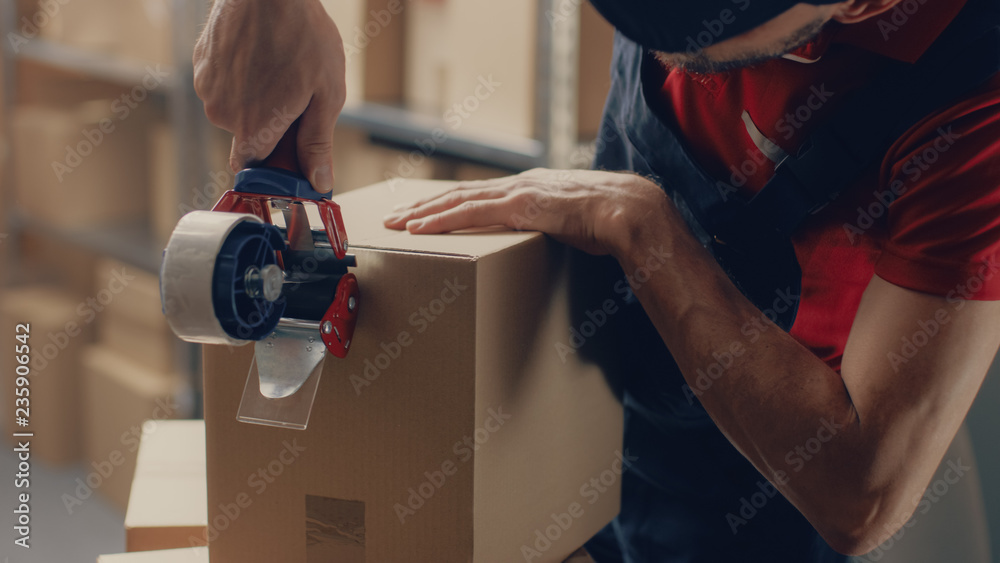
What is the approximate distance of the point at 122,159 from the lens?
8.97 ft

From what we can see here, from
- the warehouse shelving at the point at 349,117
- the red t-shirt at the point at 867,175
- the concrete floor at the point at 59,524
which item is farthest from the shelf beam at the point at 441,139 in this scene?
the concrete floor at the point at 59,524

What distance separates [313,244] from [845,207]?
0.46m

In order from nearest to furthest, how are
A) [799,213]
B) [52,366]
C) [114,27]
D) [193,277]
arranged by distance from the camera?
[193,277], [799,213], [114,27], [52,366]

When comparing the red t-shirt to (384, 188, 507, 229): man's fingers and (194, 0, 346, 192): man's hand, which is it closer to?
(384, 188, 507, 229): man's fingers

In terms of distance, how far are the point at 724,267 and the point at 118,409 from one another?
6.72ft

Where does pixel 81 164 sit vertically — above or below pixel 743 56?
below

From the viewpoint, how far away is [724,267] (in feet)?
2.99

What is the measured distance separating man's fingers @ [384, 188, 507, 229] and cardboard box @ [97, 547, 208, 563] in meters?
0.37

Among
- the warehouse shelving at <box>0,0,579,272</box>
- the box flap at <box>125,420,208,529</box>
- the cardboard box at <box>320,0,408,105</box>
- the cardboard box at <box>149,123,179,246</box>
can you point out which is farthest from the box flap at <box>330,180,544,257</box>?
the cardboard box at <box>149,123,179,246</box>

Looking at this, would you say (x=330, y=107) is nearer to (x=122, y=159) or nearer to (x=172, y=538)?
(x=172, y=538)

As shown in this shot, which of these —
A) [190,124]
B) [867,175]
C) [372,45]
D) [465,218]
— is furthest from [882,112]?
[190,124]

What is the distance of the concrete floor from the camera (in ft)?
7.66

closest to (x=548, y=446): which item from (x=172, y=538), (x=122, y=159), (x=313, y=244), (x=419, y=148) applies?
(x=313, y=244)

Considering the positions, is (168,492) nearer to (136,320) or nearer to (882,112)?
(882,112)
